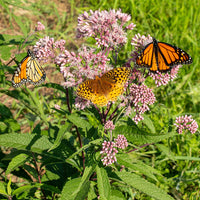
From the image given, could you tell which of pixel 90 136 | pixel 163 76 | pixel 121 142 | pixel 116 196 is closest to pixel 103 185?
pixel 121 142

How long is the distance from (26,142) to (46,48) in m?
0.97

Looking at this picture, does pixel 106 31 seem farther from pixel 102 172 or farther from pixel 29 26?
pixel 29 26

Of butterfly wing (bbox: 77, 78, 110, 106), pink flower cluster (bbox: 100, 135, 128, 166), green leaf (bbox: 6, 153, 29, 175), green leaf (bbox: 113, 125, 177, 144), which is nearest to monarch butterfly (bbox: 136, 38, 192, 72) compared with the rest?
butterfly wing (bbox: 77, 78, 110, 106)

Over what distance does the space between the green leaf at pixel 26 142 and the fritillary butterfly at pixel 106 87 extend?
2.15 feet

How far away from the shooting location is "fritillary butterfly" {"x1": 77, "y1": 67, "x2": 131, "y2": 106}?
7.56 ft

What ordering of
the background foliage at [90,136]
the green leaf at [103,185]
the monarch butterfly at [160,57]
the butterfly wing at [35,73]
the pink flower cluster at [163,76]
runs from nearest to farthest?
the green leaf at [103,185] → the background foliage at [90,136] → the monarch butterfly at [160,57] → the pink flower cluster at [163,76] → the butterfly wing at [35,73]

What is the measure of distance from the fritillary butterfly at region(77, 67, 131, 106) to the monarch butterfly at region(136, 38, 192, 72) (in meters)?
0.20

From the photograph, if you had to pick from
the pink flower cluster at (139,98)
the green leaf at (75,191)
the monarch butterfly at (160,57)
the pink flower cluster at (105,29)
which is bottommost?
the green leaf at (75,191)

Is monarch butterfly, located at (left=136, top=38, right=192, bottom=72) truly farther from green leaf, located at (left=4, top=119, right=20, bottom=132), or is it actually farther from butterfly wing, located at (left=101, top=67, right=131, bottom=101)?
green leaf, located at (left=4, top=119, right=20, bottom=132)

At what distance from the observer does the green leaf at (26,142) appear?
2.46 meters

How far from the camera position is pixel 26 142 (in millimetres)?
2514

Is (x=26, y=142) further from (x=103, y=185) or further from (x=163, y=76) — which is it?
(x=163, y=76)

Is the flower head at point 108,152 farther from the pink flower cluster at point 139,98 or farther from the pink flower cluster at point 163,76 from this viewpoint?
the pink flower cluster at point 163,76

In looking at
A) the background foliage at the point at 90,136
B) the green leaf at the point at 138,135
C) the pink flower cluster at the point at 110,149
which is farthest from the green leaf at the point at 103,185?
the green leaf at the point at 138,135
